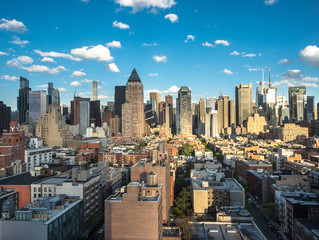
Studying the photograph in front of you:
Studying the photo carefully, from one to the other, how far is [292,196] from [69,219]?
34.1m

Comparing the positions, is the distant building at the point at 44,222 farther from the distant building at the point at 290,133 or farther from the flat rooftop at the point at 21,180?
the distant building at the point at 290,133

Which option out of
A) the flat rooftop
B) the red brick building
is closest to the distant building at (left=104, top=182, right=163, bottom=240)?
the flat rooftop

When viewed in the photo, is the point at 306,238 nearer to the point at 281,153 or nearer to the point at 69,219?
the point at 69,219

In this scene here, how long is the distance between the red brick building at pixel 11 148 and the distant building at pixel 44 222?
44.4 meters

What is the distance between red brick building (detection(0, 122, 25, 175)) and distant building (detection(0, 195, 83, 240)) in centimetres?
4443

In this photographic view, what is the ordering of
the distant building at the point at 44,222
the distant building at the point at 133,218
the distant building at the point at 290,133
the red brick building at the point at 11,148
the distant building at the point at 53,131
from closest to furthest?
the distant building at the point at 133,218, the distant building at the point at 44,222, the red brick building at the point at 11,148, the distant building at the point at 53,131, the distant building at the point at 290,133

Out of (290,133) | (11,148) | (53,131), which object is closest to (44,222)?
(11,148)

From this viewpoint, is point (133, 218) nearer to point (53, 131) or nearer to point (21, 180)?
point (21, 180)

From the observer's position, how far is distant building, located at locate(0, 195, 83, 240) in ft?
93.8

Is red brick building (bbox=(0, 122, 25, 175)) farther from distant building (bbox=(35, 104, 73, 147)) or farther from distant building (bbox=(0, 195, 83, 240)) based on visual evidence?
distant building (bbox=(35, 104, 73, 147))

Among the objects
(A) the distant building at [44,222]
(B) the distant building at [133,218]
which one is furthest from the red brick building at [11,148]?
(B) the distant building at [133,218]

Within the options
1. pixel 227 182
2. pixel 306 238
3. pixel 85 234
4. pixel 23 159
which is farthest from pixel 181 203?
pixel 23 159

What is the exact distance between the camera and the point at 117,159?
10031 centimetres

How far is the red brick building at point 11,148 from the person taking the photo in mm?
73088
